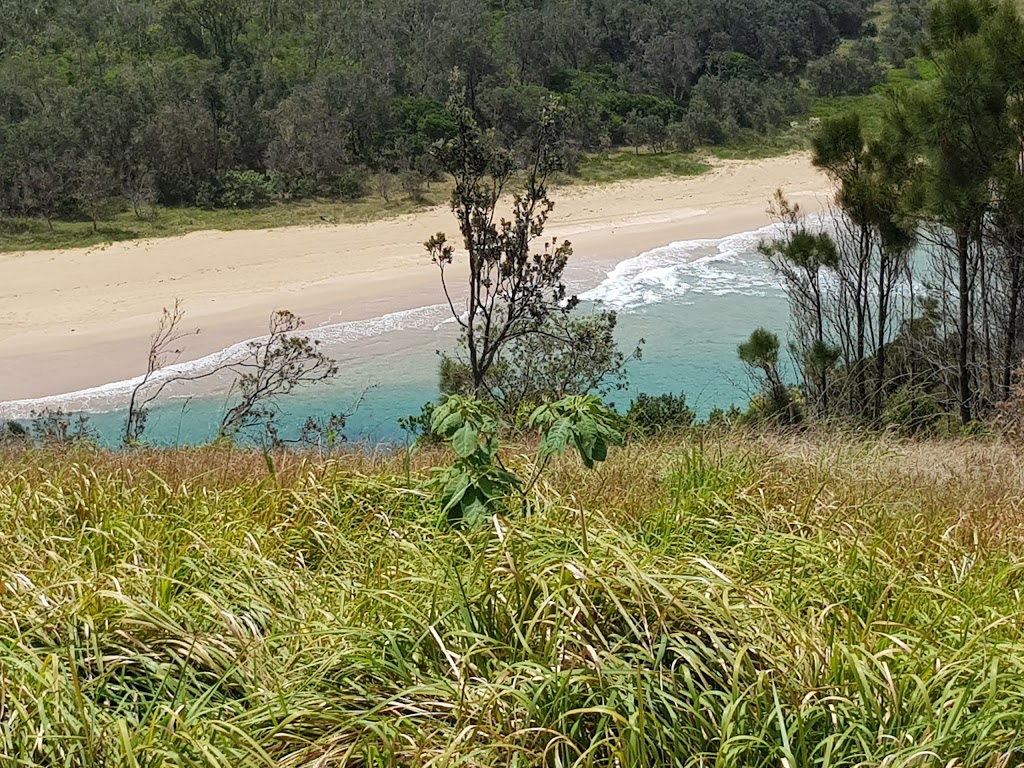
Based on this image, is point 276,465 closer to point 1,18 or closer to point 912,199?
point 912,199

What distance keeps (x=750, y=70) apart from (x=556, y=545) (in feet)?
166

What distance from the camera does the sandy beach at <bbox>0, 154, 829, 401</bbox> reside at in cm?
1812

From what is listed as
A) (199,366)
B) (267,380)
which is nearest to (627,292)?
(199,366)

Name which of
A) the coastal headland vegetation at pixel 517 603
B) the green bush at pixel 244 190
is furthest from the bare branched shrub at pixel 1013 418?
the green bush at pixel 244 190

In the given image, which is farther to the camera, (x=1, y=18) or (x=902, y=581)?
(x=1, y=18)

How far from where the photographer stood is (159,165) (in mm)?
31969

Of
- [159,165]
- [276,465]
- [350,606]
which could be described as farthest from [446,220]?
[350,606]

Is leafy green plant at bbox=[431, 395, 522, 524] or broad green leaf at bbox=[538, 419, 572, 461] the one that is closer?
broad green leaf at bbox=[538, 419, 572, 461]

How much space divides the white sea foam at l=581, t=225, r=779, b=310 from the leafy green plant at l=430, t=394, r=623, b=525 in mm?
18084

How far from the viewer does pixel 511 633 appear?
2.74 metres

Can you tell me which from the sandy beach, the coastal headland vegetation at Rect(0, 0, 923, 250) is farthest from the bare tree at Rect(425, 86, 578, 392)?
the coastal headland vegetation at Rect(0, 0, 923, 250)

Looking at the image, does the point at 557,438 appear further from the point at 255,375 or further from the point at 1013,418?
the point at 255,375

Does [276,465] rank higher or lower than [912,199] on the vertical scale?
lower

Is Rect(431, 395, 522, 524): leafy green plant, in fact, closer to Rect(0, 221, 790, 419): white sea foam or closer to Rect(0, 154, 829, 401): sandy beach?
Rect(0, 221, 790, 419): white sea foam
